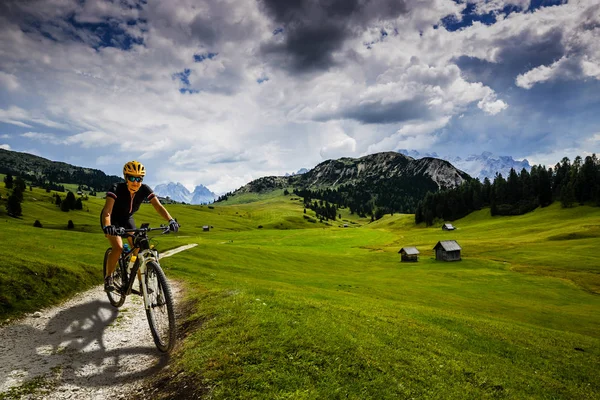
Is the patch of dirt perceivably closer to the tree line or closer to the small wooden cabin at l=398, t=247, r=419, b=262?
the small wooden cabin at l=398, t=247, r=419, b=262

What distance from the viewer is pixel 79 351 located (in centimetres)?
1001

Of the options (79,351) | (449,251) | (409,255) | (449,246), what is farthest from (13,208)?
(449,246)

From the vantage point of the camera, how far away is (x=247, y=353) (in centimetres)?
853

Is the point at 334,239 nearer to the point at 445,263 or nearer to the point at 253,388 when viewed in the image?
the point at 445,263

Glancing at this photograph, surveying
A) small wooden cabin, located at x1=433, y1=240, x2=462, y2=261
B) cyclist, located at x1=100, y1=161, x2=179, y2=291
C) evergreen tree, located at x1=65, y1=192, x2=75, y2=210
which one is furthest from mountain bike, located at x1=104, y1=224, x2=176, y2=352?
evergreen tree, located at x1=65, y1=192, x2=75, y2=210

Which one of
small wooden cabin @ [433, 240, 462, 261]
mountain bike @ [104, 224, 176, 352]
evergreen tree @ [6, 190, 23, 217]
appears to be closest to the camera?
mountain bike @ [104, 224, 176, 352]

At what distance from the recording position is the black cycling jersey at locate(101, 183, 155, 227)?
1227cm

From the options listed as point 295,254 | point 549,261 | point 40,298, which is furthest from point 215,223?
point 40,298

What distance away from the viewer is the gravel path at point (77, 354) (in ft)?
25.7

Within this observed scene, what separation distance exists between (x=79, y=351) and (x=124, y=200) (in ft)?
18.1

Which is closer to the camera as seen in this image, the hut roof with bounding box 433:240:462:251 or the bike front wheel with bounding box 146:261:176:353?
the bike front wheel with bounding box 146:261:176:353

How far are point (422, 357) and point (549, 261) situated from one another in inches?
3298

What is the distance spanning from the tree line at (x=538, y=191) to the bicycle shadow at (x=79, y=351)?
7652 inches

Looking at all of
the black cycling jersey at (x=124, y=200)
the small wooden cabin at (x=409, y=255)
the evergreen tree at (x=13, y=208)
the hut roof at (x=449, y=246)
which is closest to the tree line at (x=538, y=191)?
the hut roof at (x=449, y=246)
